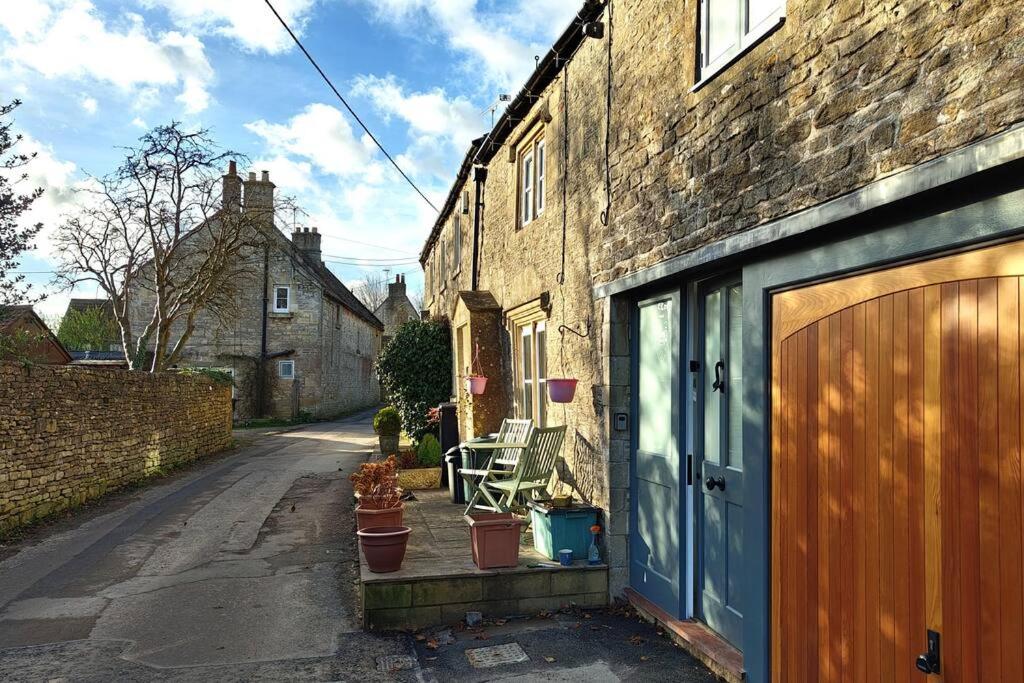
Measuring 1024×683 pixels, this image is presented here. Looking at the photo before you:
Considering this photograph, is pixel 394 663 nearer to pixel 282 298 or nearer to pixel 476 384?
pixel 476 384

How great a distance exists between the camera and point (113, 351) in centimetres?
3359

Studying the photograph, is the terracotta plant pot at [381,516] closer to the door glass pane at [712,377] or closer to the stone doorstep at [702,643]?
the stone doorstep at [702,643]

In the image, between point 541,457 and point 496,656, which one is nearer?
point 496,656

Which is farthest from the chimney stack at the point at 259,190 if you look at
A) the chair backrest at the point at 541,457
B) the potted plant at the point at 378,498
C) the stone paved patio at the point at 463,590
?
the stone paved patio at the point at 463,590

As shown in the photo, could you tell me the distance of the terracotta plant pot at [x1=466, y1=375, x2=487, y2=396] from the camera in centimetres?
977

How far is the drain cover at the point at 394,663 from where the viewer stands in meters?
4.93

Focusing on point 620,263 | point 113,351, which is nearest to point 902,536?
point 620,263

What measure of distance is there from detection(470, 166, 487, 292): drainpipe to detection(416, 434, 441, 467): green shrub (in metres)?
2.87

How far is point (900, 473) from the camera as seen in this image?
10.6 feet

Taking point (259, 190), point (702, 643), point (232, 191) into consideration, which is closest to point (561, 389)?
point (702, 643)

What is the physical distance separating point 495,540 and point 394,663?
131cm

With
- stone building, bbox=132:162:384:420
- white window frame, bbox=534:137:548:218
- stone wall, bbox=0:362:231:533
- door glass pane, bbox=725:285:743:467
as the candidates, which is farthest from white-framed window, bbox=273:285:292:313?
door glass pane, bbox=725:285:743:467

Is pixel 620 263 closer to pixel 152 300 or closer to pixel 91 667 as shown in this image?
pixel 91 667

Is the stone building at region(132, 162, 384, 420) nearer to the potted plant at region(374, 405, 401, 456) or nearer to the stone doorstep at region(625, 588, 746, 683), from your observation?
the potted plant at region(374, 405, 401, 456)
